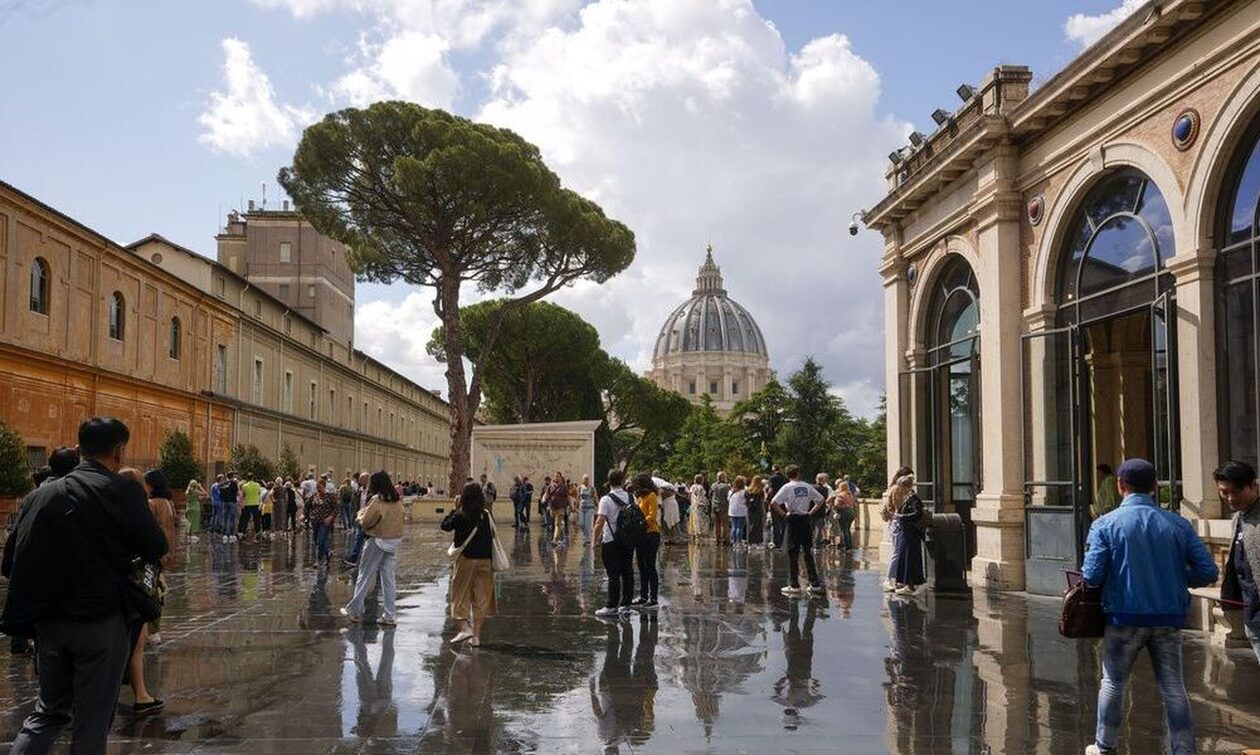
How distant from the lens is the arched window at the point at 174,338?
1451 inches

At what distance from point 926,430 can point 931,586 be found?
13.6ft

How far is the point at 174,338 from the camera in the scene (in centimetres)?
3719

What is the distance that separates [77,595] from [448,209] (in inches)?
1187

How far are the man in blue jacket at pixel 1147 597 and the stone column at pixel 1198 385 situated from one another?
18.4ft

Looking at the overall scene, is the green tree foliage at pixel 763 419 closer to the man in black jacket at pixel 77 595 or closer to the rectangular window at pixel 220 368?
A: the rectangular window at pixel 220 368

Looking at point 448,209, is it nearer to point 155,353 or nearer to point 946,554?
point 155,353

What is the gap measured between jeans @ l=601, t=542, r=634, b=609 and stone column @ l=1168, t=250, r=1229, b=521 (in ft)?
18.5

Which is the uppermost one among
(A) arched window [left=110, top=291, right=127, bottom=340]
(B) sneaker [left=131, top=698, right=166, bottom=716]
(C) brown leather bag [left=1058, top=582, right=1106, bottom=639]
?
(A) arched window [left=110, top=291, right=127, bottom=340]

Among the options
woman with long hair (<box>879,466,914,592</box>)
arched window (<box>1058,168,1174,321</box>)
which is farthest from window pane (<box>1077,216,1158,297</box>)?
woman with long hair (<box>879,466,914,592</box>)

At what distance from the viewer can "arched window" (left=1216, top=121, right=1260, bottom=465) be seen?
10.3 m

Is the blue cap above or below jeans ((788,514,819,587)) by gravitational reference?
above

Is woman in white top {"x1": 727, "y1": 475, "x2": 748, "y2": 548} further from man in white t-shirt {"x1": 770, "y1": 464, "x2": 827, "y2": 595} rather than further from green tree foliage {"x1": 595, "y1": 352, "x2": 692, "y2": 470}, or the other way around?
green tree foliage {"x1": 595, "y1": 352, "x2": 692, "y2": 470}

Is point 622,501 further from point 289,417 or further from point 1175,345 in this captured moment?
point 289,417

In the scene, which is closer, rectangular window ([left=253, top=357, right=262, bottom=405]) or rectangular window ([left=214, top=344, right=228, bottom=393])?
rectangular window ([left=214, top=344, right=228, bottom=393])
